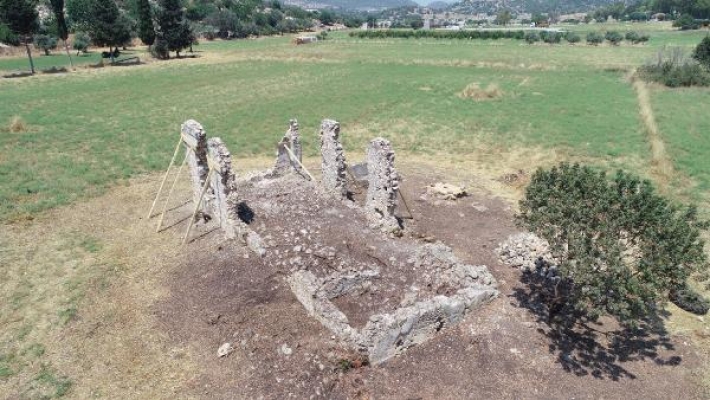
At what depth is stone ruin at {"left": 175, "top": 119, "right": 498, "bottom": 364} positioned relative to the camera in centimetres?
1365

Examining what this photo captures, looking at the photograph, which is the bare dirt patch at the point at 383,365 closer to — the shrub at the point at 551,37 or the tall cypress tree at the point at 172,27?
the tall cypress tree at the point at 172,27

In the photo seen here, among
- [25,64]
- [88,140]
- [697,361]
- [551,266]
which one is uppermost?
[25,64]

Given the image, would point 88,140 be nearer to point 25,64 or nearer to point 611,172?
point 611,172

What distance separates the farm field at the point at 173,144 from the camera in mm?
14266

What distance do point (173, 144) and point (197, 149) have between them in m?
14.9

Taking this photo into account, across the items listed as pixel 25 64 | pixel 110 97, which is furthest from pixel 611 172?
pixel 25 64

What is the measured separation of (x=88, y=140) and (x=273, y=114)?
14923 millimetres

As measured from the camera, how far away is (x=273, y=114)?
42.2m

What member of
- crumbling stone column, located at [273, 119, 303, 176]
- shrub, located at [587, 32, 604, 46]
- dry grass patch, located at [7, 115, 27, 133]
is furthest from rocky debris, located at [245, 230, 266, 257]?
shrub, located at [587, 32, 604, 46]

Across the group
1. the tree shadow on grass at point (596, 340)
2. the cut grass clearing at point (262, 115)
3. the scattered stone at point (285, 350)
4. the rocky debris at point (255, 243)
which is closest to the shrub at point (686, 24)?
the cut grass clearing at point (262, 115)

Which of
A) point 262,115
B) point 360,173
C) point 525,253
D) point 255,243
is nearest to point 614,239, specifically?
point 525,253

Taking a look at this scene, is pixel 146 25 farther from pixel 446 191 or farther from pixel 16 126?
pixel 446 191

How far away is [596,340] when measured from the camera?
14570 millimetres

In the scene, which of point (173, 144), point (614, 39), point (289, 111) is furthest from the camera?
point (614, 39)
